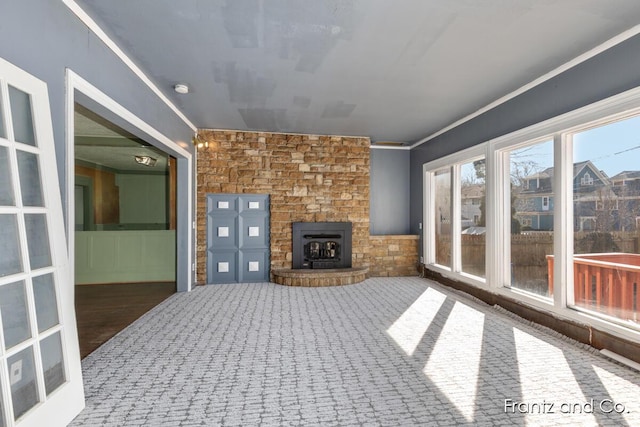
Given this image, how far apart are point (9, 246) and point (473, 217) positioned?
4.97 meters

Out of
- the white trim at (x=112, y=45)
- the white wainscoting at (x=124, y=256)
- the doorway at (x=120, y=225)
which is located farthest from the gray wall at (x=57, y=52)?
the white wainscoting at (x=124, y=256)

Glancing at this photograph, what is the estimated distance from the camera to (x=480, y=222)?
182 inches

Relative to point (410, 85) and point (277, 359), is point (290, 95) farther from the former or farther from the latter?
point (277, 359)

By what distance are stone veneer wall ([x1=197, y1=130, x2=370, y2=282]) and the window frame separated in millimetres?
1747

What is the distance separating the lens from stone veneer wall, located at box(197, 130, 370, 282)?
5.67 metres

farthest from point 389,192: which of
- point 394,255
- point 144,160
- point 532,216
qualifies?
point 144,160

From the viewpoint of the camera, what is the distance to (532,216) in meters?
3.74

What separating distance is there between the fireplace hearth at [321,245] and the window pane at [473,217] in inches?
78.1

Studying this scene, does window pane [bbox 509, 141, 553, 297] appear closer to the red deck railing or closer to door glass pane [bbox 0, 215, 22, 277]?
the red deck railing

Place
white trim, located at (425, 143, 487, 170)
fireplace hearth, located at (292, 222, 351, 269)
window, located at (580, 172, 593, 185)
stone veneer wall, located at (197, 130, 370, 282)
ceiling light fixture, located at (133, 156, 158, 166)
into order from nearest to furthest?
1. window, located at (580, 172, 593, 185)
2. white trim, located at (425, 143, 487, 170)
3. stone veneer wall, located at (197, 130, 370, 282)
4. fireplace hearth, located at (292, 222, 351, 269)
5. ceiling light fixture, located at (133, 156, 158, 166)

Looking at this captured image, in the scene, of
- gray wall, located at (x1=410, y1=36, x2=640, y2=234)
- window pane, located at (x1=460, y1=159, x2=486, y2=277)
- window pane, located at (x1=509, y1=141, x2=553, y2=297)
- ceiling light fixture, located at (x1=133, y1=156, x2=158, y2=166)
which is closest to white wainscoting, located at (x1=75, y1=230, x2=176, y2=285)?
ceiling light fixture, located at (x1=133, y1=156, x2=158, y2=166)

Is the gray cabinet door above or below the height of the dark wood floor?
above

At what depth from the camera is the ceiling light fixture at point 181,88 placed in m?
3.60

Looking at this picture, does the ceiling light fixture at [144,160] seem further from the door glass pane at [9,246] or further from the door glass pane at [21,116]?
the door glass pane at [9,246]
